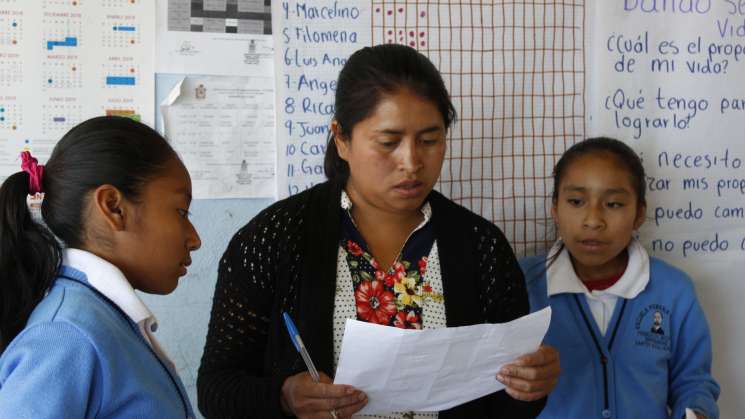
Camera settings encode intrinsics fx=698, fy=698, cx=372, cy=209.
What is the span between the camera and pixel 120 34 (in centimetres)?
168

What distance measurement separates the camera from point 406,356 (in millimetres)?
1088

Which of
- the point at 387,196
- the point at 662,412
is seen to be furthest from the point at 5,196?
the point at 662,412

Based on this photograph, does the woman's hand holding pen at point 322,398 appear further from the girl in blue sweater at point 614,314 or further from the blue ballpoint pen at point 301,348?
the girl in blue sweater at point 614,314

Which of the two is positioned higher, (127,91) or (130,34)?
(130,34)

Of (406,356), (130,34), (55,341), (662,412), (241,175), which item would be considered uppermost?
(130,34)

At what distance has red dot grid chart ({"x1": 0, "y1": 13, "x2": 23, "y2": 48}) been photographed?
1.62 metres

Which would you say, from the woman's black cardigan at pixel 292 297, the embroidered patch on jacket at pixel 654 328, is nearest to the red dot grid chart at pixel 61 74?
the woman's black cardigan at pixel 292 297

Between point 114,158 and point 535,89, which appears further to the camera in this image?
point 535,89

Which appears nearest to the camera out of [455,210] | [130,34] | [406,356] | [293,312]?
[406,356]

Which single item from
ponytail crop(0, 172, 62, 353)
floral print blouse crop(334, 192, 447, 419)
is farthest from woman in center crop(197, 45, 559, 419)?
ponytail crop(0, 172, 62, 353)

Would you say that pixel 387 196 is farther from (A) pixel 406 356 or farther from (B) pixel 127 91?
(B) pixel 127 91

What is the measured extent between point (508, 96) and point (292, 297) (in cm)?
98

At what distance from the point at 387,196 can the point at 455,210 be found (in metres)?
0.16

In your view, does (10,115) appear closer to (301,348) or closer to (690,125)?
(301,348)
